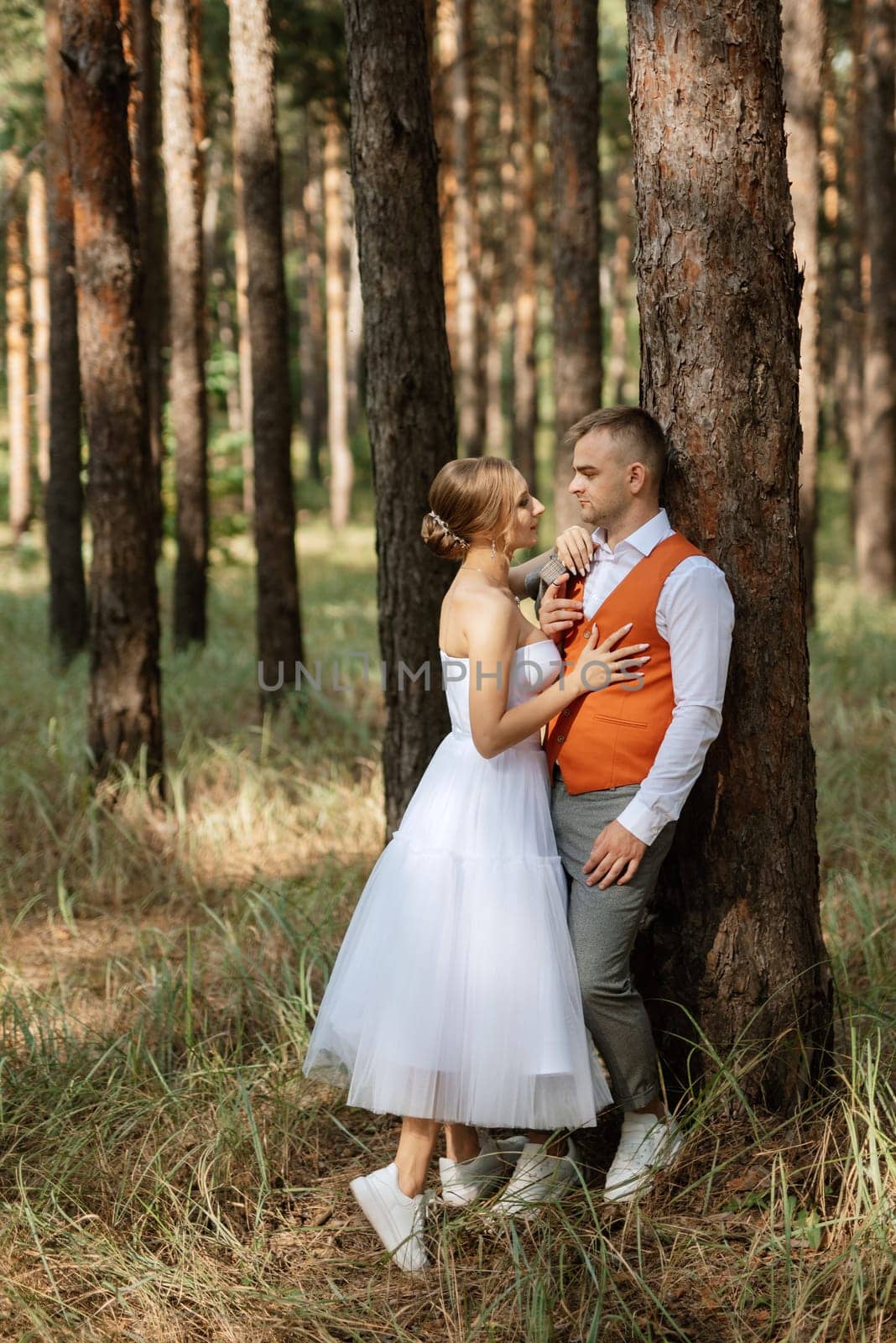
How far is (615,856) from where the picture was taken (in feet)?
9.70

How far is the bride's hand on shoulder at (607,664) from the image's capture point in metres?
2.97

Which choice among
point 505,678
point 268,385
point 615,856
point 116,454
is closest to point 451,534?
point 505,678

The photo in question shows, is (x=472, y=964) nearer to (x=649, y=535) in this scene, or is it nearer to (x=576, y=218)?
(x=649, y=535)

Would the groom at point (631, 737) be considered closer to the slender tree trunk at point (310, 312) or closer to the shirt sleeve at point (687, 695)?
the shirt sleeve at point (687, 695)

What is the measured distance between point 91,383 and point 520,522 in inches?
153

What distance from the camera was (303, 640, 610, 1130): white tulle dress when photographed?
9.58 ft

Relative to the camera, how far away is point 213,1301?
284 centimetres

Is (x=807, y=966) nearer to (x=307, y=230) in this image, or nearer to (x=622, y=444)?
(x=622, y=444)

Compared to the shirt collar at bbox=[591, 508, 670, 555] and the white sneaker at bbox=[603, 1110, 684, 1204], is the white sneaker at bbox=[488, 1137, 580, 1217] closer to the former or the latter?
the white sneaker at bbox=[603, 1110, 684, 1204]

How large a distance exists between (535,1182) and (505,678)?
1267mm

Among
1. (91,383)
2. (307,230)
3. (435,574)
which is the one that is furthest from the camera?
(307,230)

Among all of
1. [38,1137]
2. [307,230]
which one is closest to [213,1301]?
[38,1137]

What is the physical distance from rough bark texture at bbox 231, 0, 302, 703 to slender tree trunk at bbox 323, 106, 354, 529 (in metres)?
12.1

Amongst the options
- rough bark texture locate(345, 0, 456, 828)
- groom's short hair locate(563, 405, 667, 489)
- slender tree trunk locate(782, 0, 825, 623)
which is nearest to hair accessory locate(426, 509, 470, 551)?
groom's short hair locate(563, 405, 667, 489)
